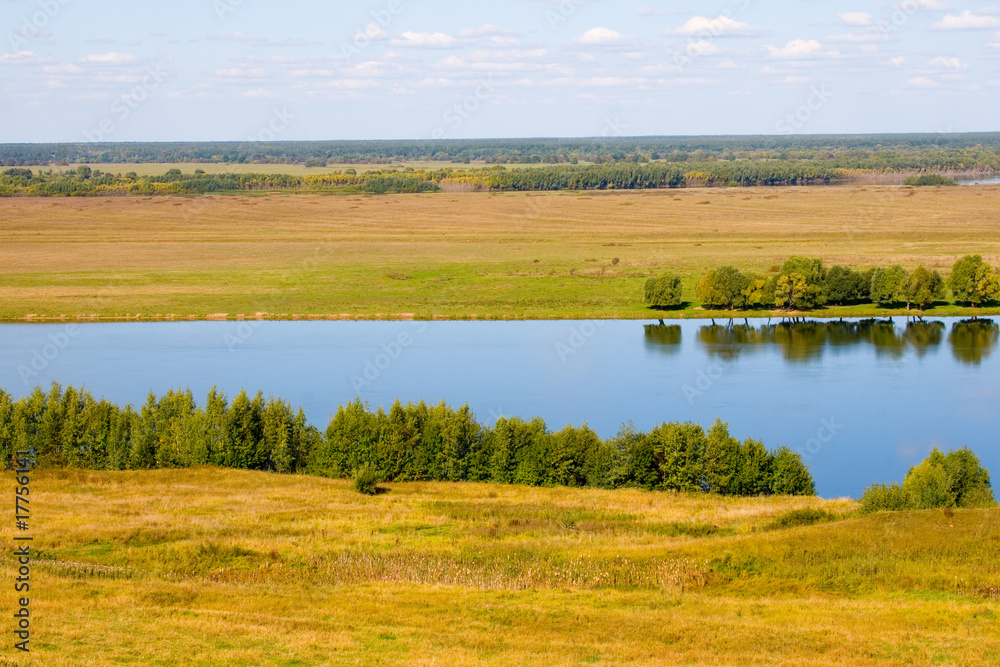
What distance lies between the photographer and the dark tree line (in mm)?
34781

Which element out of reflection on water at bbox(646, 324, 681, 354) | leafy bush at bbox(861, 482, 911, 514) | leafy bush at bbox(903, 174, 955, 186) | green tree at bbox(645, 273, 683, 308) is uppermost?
leafy bush at bbox(903, 174, 955, 186)

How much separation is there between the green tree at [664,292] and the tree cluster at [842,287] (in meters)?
1.50

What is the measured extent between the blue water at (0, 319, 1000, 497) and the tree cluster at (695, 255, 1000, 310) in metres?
2.76

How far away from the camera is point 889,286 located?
65938mm

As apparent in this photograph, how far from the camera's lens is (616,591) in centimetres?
2342

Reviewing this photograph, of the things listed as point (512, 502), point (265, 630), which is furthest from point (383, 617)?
point (512, 502)

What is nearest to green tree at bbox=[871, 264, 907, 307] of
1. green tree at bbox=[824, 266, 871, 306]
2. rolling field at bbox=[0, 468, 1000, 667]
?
green tree at bbox=[824, 266, 871, 306]

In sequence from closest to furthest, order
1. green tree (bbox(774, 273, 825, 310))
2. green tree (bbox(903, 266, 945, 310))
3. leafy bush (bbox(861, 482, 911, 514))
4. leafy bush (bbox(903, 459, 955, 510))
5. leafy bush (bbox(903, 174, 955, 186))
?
leafy bush (bbox(861, 482, 911, 514)), leafy bush (bbox(903, 459, 955, 510)), green tree (bbox(903, 266, 945, 310)), green tree (bbox(774, 273, 825, 310)), leafy bush (bbox(903, 174, 955, 186))

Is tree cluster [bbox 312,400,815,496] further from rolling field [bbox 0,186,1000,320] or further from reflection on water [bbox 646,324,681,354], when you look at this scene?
rolling field [bbox 0,186,1000,320]

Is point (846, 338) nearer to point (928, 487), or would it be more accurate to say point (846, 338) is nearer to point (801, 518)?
point (928, 487)

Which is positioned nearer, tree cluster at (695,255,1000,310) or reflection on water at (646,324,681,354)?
reflection on water at (646,324,681,354)

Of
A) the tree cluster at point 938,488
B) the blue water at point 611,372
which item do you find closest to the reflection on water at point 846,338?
the blue water at point 611,372

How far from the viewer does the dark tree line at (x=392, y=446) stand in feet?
114

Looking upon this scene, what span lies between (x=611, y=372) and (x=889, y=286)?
2365cm
